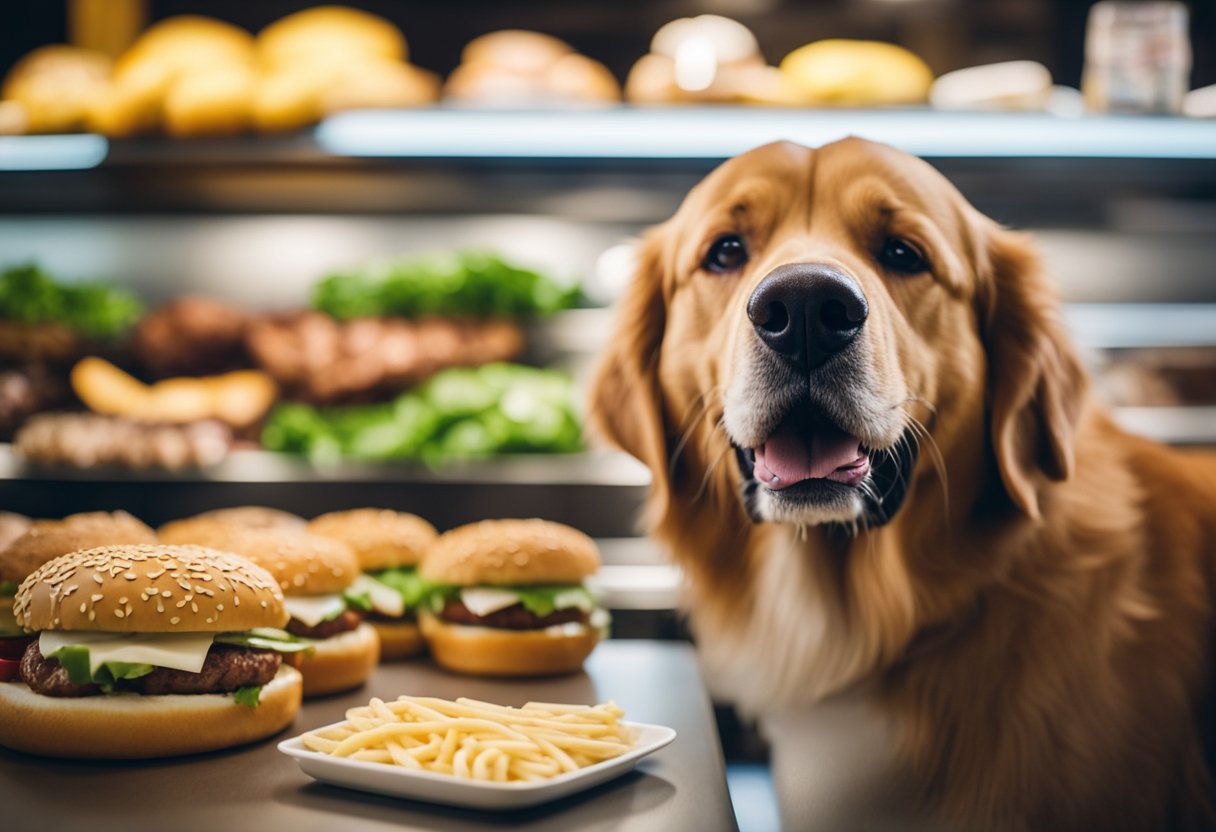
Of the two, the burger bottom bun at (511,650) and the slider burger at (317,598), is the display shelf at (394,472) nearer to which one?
the burger bottom bun at (511,650)

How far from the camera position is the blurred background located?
3.31m

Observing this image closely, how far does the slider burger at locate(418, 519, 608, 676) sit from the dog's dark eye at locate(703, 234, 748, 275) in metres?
0.61

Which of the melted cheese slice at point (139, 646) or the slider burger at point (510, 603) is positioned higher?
the melted cheese slice at point (139, 646)

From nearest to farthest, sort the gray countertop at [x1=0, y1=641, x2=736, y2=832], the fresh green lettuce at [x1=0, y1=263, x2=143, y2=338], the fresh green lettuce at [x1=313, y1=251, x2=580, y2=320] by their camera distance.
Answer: the gray countertop at [x1=0, y1=641, x2=736, y2=832] → the fresh green lettuce at [x1=0, y1=263, x2=143, y2=338] → the fresh green lettuce at [x1=313, y1=251, x2=580, y2=320]

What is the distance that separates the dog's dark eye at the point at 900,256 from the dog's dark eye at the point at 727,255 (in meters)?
0.22

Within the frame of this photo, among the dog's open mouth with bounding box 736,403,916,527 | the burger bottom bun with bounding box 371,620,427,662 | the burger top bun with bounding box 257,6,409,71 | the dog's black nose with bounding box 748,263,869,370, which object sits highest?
the burger top bun with bounding box 257,6,409,71

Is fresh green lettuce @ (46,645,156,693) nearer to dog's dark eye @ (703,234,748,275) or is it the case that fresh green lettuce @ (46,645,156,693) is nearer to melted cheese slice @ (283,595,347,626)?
melted cheese slice @ (283,595,347,626)

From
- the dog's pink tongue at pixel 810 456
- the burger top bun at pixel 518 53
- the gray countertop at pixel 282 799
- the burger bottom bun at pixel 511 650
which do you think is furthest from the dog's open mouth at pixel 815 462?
the burger top bun at pixel 518 53

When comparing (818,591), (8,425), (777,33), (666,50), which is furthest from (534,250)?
(818,591)

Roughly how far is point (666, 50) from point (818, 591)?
8.58 feet

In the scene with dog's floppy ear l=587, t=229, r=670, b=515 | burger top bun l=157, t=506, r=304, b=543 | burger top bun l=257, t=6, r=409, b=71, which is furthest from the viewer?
burger top bun l=257, t=6, r=409, b=71

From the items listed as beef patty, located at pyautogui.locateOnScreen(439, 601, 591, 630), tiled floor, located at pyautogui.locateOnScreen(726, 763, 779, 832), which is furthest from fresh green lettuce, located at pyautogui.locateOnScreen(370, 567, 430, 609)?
tiled floor, located at pyautogui.locateOnScreen(726, 763, 779, 832)

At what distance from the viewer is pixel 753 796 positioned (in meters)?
1.77

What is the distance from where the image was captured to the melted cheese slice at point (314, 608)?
157 cm
